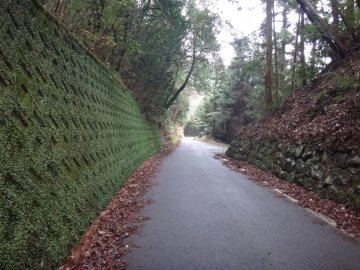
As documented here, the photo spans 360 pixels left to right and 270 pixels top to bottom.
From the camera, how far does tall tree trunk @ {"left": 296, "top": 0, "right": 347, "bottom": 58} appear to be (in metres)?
14.7

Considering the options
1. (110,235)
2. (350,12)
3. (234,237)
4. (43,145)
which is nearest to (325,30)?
(350,12)

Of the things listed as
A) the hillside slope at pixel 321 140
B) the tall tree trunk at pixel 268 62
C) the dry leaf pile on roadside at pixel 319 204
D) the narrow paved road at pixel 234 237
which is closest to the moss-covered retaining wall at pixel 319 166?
the hillside slope at pixel 321 140

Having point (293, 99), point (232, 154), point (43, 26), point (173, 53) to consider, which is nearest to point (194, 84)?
point (173, 53)

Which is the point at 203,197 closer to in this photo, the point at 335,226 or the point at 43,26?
the point at 335,226

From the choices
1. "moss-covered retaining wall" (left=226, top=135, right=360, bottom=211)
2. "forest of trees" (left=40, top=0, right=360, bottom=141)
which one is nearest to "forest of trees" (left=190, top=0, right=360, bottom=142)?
"forest of trees" (left=40, top=0, right=360, bottom=141)

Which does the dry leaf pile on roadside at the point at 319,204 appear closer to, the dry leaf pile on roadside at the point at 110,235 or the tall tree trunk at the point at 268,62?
the dry leaf pile on roadside at the point at 110,235

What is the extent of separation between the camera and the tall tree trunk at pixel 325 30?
580 inches

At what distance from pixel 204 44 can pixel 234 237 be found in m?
29.1

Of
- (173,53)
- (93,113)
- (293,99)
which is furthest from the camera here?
(173,53)

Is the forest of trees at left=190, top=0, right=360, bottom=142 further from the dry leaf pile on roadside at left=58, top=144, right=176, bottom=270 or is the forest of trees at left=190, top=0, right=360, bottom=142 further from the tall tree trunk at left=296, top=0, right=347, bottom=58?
the dry leaf pile on roadside at left=58, top=144, right=176, bottom=270

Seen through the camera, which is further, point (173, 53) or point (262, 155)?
point (173, 53)

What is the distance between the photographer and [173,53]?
26.1 metres

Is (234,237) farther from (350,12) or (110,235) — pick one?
(350,12)

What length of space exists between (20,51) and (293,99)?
14.5m
